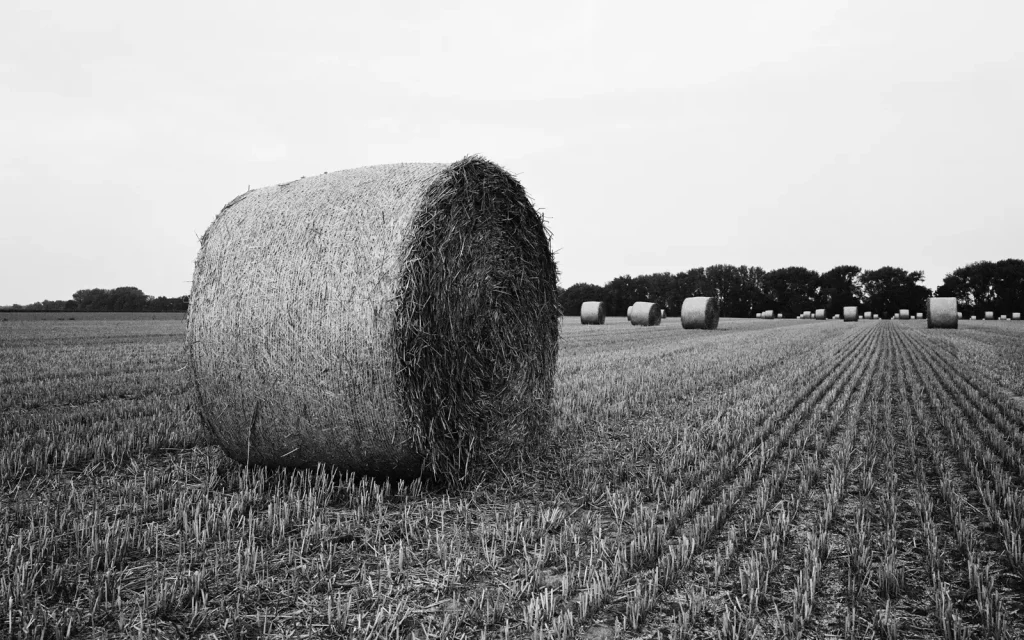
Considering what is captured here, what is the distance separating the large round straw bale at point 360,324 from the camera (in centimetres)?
423

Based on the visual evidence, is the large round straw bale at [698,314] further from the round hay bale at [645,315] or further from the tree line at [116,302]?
the tree line at [116,302]

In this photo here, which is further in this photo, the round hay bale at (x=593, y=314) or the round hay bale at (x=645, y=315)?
the round hay bale at (x=593, y=314)

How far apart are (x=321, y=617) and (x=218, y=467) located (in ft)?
8.74

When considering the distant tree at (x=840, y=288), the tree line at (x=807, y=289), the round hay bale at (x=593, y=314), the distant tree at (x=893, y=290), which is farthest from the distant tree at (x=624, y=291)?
the round hay bale at (x=593, y=314)

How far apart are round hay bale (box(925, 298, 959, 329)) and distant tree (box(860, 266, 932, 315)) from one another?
65.2 meters

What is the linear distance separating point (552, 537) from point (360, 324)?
1.82 m

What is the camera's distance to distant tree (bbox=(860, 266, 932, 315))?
96688 mm

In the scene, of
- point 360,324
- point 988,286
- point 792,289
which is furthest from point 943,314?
point 988,286

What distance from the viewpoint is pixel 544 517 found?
377 centimetres

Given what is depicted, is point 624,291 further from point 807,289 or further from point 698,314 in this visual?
point 698,314

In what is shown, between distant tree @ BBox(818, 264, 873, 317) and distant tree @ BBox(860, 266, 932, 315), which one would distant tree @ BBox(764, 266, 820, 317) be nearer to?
distant tree @ BBox(818, 264, 873, 317)

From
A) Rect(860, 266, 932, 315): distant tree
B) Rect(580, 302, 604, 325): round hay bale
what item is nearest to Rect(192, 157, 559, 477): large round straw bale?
Rect(580, 302, 604, 325): round hay bale

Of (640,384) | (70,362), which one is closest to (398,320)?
(640,384)

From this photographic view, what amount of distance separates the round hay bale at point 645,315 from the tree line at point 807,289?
49.4 metres
